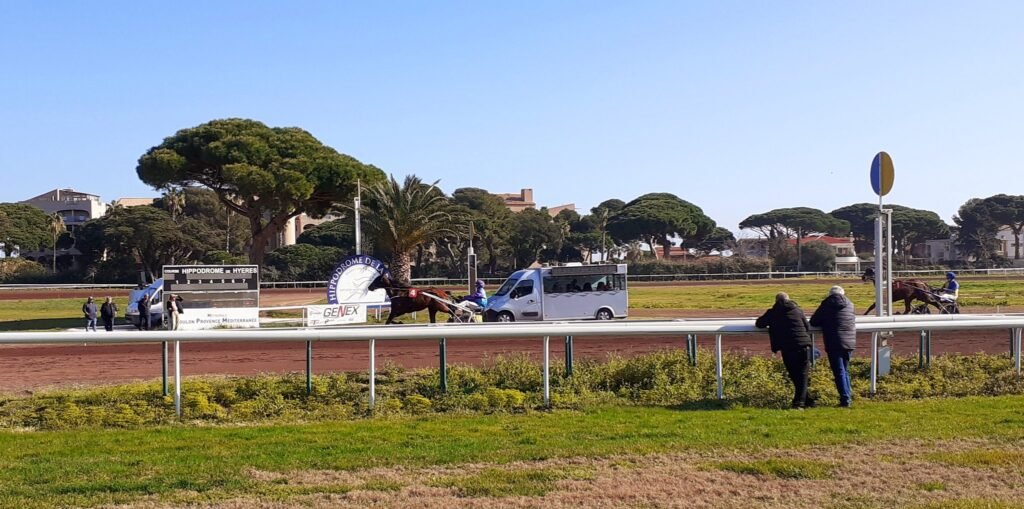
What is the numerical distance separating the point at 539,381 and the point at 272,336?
3068 mm

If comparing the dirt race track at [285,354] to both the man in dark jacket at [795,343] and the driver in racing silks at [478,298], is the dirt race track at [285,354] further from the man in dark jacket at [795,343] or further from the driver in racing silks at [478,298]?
the driver in racing silks at [478,298]

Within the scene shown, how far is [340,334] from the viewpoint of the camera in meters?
9.90

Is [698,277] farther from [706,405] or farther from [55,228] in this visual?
[706,405]

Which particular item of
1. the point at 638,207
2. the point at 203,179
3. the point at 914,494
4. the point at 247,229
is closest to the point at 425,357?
the point at 914,494

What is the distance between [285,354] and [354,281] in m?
9.31

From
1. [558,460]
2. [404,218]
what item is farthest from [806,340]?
[404,218]

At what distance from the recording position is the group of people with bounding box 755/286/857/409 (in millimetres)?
9305

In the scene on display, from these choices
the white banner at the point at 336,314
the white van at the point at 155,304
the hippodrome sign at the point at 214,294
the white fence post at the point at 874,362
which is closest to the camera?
the white fence post at the point at 874,362

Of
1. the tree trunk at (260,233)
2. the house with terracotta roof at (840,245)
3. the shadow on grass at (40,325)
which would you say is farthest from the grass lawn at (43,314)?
the house with terracotta roof at (840,245)

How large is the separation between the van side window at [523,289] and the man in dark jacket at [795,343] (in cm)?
1740

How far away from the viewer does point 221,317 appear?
84.1 ft

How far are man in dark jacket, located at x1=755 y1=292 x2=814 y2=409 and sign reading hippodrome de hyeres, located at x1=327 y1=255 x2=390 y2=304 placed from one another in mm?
18276

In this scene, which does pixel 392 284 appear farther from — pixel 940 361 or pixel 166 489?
pixel 166 489

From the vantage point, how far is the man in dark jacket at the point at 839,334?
367 inches
